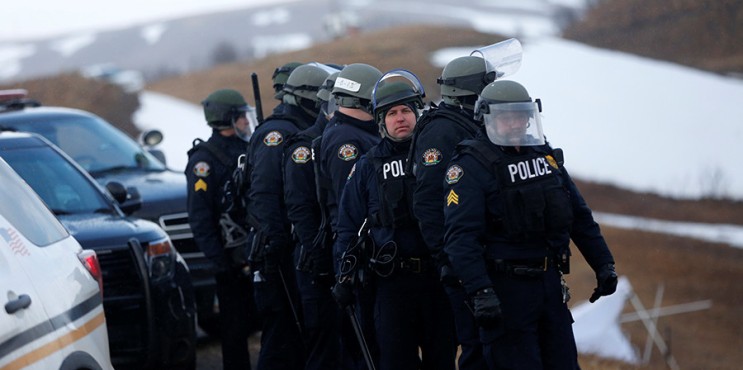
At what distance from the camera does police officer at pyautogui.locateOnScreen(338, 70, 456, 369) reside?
6664 millimetres

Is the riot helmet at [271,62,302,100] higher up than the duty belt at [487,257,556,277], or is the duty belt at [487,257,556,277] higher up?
the riot helmet at [271,62,302,100]

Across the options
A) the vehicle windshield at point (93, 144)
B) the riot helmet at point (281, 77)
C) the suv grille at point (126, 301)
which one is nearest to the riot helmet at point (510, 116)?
the suv grille at point (126, 301)

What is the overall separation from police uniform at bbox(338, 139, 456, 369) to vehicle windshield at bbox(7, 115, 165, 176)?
5275 millimetres

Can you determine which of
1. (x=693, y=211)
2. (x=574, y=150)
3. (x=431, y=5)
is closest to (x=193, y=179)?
(x=693, y=211)

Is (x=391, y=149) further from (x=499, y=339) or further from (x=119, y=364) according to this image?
(x=119, y=364)

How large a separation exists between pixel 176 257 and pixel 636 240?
2182 centimetres

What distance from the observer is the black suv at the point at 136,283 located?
7941 mm

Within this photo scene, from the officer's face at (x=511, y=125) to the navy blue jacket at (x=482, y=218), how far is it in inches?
3.6

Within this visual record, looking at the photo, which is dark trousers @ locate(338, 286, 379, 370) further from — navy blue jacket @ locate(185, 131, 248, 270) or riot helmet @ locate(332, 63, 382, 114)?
navy blue jacket @ locate(185, 131, 248, 270)

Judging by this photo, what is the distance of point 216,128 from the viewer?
9180 mm

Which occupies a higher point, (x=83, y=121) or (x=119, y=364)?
(x=83, y=121)

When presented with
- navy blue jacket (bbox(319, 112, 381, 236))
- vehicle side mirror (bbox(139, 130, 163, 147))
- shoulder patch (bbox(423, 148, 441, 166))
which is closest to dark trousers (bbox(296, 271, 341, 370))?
navy blue jacket (bbox(319, 112, 381, 236))

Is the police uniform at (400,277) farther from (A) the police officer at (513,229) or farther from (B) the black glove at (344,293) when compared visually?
(A) the police officer at (513,229)

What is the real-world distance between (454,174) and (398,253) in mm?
729
